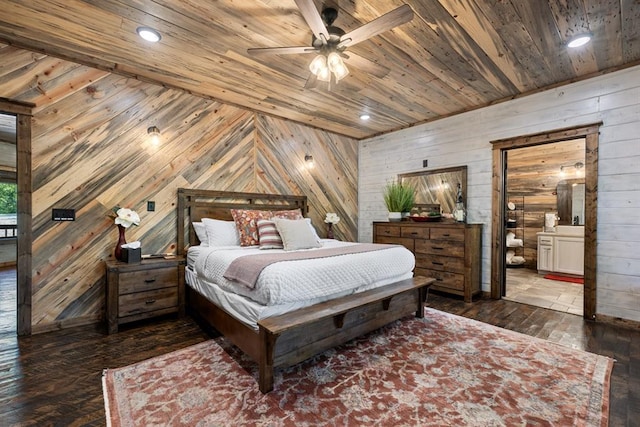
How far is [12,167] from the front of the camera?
19.5 feet

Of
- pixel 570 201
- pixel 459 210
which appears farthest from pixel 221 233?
pixel 570 201

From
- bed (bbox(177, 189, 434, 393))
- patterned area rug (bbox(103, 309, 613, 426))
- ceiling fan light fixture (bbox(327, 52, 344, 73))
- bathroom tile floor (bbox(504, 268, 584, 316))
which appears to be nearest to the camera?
patterned area rug (bbox(103, 309, 613, 426))

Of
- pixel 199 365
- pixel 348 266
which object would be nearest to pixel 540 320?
pixel 348 266

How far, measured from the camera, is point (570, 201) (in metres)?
5.35

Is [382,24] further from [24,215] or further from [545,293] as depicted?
[545,293]

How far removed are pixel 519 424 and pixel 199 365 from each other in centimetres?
209

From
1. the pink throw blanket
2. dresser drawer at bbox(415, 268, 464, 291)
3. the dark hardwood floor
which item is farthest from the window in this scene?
dresser drawer at bbox(415, 268, 464, 291)

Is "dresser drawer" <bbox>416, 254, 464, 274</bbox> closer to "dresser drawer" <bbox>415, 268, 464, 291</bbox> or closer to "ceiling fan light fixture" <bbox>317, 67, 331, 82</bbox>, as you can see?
"dresser drawer" <bbox>415, 268, 464, 291</bbox>

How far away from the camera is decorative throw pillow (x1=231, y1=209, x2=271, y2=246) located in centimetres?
337

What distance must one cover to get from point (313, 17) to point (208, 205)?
2.68 m

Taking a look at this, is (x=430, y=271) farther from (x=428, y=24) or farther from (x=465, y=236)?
(x=428, y=24)

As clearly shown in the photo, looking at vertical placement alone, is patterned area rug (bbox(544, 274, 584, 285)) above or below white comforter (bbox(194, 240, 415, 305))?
below

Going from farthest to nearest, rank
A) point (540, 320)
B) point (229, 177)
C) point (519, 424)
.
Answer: point (229, 177)
point (540, 320)
point (519, 424)

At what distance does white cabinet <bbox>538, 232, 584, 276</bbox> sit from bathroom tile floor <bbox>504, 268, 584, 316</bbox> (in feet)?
0.99
